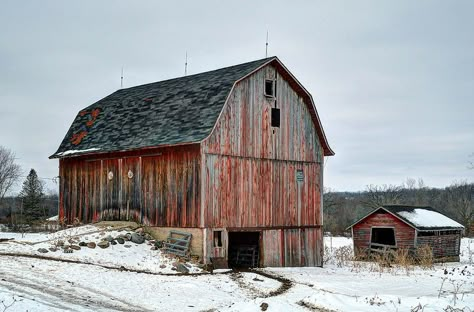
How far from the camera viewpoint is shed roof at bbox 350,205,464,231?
33344mm

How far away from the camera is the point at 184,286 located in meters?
17.6

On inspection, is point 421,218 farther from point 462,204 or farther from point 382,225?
point 462,204

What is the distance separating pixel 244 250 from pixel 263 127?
18.2 feet

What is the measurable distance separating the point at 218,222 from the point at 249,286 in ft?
14.0

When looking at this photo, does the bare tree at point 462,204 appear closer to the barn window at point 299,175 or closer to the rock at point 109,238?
the barn window at point 299,175

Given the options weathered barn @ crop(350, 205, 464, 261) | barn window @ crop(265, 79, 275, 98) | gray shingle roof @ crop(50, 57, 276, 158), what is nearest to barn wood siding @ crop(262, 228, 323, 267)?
gray shingle roof @ crop(50, 57, 276, 158)

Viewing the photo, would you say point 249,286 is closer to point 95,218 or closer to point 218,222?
point 218,222

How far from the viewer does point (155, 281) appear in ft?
58.9

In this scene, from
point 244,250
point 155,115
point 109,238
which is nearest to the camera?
point 109,238

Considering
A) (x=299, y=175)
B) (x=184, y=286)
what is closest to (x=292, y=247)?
(x=299, y=175)

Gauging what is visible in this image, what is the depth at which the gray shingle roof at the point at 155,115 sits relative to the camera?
2305 cm

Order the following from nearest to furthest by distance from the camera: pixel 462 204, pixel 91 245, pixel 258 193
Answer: pixel 91 245
pixel 258 193
pixel 462 204

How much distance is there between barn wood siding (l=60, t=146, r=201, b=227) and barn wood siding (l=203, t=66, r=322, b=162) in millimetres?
1659

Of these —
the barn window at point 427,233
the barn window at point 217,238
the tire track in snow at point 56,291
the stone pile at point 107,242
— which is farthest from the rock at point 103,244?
the barn window at point 427,233
